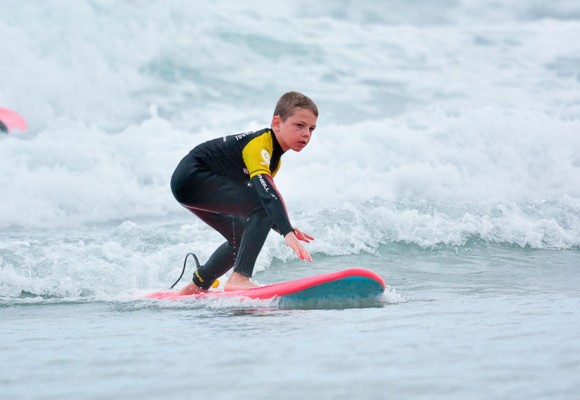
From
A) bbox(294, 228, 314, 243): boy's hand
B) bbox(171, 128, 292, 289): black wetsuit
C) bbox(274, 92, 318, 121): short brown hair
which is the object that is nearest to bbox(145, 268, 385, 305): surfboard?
bbox(294, 228, 314, 243): boy's hand

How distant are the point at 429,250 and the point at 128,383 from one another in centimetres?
632

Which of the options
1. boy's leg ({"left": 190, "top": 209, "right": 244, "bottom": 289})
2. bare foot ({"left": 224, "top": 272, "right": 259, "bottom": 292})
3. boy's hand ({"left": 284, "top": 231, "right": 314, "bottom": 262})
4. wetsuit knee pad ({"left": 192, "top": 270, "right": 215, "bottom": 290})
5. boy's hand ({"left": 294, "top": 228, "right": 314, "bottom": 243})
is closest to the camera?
boy's hand ({"left": 284, "top": 231, "right": 314, "bottom": 262})

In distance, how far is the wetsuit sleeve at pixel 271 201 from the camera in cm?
445

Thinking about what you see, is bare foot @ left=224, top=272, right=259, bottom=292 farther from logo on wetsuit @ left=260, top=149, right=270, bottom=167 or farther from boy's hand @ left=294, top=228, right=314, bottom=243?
logo on wetsuit @ left=260, top=149, right=270, bottom=167

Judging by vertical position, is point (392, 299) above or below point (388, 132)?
below

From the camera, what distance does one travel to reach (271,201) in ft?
14.8

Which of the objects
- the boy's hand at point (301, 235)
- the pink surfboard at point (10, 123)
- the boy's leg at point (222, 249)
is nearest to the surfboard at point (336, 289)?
the boy's hand at point (301, 235)

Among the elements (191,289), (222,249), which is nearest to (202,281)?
(191,289)

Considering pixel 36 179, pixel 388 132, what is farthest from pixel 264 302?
pixel 388 132

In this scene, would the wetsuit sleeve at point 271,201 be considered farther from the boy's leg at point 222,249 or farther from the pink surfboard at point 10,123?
the pink surfboard at point 10,123

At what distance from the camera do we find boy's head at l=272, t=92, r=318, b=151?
4621mm

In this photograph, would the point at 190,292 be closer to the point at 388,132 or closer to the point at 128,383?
the point at 128,383

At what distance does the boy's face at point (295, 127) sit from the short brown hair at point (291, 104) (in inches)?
0.8

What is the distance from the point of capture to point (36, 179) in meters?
13.3
